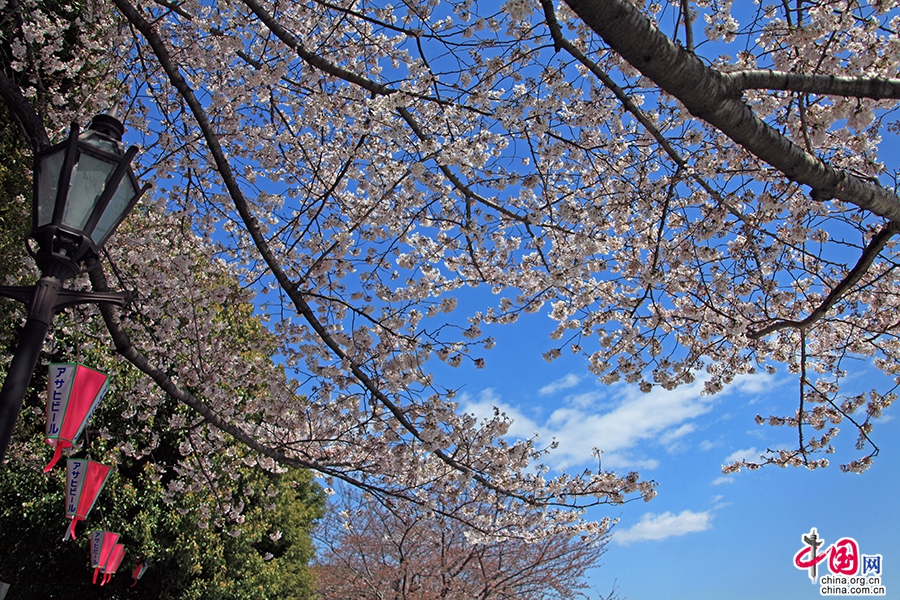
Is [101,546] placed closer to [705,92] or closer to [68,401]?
[68,401]

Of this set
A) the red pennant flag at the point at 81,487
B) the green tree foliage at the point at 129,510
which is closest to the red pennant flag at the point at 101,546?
the green tree foliage at the point at 129,510

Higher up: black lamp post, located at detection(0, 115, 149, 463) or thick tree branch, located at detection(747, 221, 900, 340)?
thick tree branch, located at detection(747, 221, 900, 340)

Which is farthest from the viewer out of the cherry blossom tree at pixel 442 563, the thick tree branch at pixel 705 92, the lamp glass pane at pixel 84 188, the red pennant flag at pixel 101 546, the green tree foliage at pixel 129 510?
the cherry blossom tree at pixel 442 563

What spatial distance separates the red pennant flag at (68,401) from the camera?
340cm

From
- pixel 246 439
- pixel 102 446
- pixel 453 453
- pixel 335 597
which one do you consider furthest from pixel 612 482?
pixel 335 597

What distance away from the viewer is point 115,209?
214cm

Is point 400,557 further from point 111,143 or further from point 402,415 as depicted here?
point 111,143

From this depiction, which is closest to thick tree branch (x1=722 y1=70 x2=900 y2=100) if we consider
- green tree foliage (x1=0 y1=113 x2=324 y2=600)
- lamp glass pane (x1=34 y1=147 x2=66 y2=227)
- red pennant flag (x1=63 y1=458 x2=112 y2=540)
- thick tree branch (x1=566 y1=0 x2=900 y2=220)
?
thick tree branch (x1=566 y1=0 x2=900 y2=220)

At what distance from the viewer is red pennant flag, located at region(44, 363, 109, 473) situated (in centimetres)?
340

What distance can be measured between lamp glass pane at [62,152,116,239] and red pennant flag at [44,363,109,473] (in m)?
1.98

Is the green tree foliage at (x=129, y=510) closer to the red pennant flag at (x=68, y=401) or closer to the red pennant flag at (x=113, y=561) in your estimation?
the red pennant flag at (x=113, y=561)

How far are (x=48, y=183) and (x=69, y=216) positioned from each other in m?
0.21

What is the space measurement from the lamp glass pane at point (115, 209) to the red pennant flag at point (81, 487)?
383 centimetres

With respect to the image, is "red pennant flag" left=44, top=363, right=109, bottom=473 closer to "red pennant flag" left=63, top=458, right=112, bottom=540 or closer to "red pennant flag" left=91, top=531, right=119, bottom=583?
"red pennant flag" left=63, top=458, right=112, bottom=540
